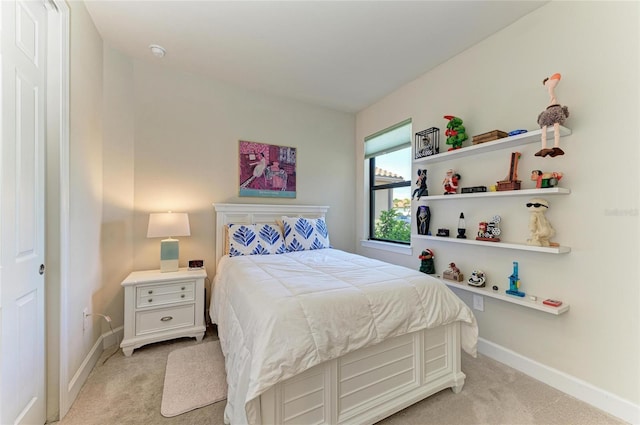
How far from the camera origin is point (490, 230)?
6.93 feet

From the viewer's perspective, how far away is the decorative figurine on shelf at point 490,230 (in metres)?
2.07

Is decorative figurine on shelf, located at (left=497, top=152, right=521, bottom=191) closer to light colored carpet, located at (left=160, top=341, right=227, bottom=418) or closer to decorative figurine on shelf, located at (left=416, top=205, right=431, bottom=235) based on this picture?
decorative figurine on shelf, located at (left=416, top=205, right=431, bottom=235)

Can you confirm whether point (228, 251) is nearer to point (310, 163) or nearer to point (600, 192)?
point (310, 163)

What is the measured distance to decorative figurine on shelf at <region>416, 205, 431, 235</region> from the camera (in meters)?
2.66

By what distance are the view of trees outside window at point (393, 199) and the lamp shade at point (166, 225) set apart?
244 cm

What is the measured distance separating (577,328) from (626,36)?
6.00ft

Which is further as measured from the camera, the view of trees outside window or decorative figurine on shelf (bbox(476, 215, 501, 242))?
the view of trees outside window

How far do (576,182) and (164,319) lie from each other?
334 centimetres

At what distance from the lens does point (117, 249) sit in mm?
2426

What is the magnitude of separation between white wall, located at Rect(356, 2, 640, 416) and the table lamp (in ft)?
8.90

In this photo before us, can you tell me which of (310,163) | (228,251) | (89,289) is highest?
(310,163)

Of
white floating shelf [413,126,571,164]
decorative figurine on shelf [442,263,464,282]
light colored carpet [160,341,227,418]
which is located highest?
white floating shelf [413,126,571,164]

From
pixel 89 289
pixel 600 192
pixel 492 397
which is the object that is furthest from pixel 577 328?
pixel 89 289

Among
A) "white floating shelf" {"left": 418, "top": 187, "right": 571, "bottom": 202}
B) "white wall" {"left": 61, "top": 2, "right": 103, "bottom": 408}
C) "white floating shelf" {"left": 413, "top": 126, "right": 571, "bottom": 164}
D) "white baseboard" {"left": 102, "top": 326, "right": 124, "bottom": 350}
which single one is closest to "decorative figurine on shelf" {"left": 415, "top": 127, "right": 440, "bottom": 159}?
"white floating shelf" {"left": 413, "top": 126, "right": 571, "bottom": 164}
